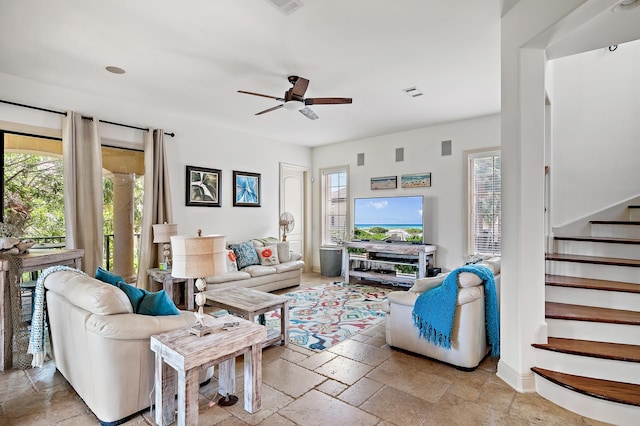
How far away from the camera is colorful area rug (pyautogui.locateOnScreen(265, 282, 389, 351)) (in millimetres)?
3477

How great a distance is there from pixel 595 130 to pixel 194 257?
4465 millimetres

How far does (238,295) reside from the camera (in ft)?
11.2

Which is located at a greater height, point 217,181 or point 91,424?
point 217,181

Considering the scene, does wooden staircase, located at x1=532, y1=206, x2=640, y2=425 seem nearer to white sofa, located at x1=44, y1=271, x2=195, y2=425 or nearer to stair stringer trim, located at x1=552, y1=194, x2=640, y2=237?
stair stringer trim, located at x1=552, y1=194, x2=640, y2=237

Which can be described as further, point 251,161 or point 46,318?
point 251,161

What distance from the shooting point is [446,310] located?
2.71m

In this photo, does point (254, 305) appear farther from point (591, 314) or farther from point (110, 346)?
point (591, 314)

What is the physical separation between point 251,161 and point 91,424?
190 inches

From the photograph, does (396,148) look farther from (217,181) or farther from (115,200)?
(115,200)

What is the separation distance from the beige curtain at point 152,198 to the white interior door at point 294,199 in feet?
8.19

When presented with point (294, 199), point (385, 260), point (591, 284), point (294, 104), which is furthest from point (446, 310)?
point (294, 199)

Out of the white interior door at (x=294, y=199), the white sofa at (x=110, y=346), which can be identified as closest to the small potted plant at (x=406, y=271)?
the white interior door at (x=294, y=199)

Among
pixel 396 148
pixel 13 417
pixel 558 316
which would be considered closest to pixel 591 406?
pixel 558 316

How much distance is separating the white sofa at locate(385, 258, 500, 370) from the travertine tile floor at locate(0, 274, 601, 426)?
94 millimetres
